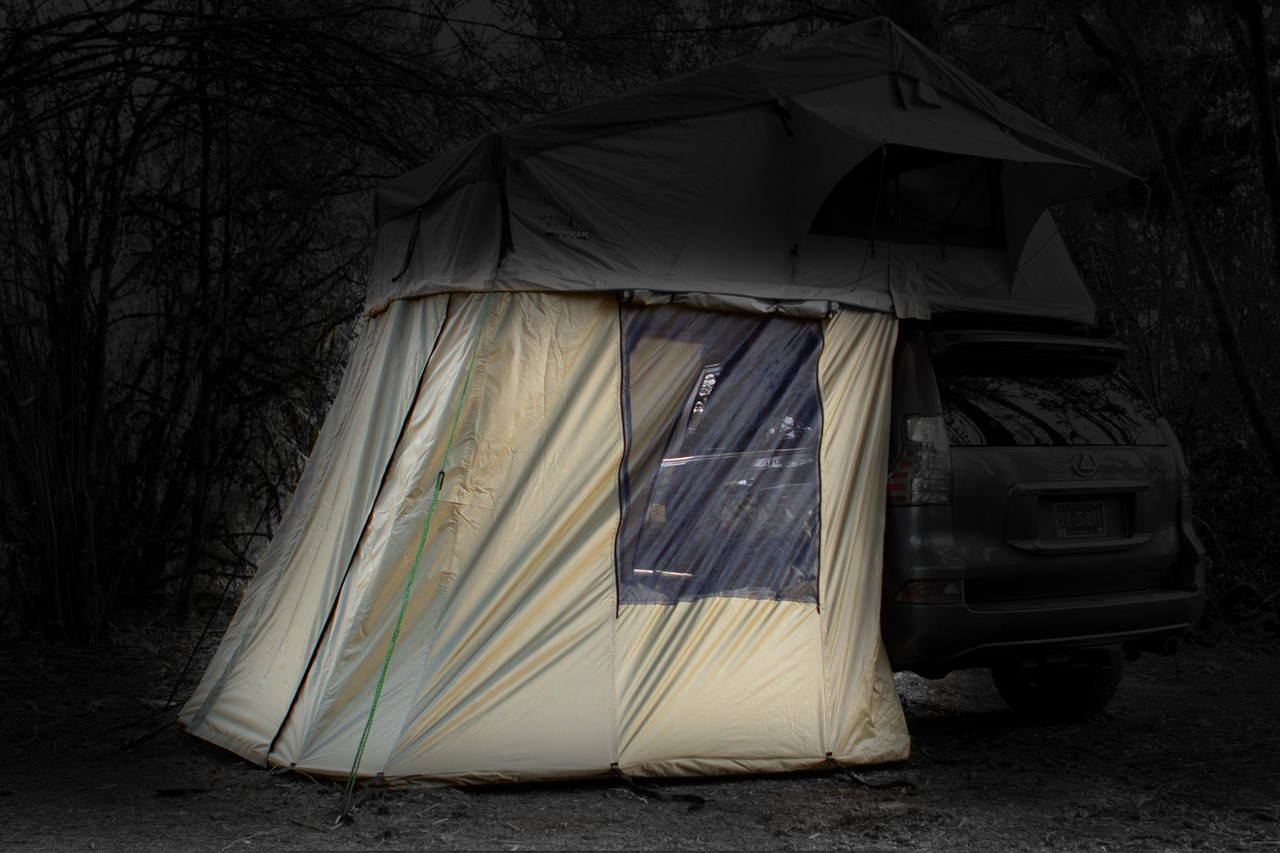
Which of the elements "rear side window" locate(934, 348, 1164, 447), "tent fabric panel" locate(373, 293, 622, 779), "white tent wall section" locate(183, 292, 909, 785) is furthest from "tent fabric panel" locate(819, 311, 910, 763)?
"tent fabric panel" locate(373, 293, 622, 779)

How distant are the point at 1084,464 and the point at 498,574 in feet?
7.73

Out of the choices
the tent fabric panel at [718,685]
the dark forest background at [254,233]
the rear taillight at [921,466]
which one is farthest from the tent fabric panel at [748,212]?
the dark forest background at [254,233]

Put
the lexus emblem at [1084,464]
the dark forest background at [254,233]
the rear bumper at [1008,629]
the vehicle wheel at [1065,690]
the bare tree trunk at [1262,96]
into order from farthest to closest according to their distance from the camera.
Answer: the bare tree trunk at [1262,96] < the dark forest background at [254,233] < the vehicle wheel at [1065,690] < the lexus emblem at [1084,464] < the rear bumper at [1008,629]

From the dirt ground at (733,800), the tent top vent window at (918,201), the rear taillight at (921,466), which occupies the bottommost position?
the dirt ground at (733,800)

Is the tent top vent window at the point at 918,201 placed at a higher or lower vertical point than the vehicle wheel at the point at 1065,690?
higher

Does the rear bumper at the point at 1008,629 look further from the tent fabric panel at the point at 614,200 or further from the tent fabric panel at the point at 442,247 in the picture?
the tent fabric panel at the point at 442,247

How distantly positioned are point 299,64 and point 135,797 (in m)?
3.60

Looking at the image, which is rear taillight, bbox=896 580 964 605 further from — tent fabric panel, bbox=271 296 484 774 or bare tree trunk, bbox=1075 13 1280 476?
Result: bare tree trunk, bbox=1075 13 1280 476

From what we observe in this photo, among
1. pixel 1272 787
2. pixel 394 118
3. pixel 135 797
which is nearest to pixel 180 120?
pixel 394 118

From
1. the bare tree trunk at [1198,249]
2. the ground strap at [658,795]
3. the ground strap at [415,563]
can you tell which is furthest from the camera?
the bare tree trunk at [1198,249]

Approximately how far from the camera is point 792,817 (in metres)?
3.82

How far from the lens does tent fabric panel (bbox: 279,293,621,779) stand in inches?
157

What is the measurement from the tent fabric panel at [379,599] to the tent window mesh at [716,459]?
0.68 m

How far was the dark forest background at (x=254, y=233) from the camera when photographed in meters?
6.29
